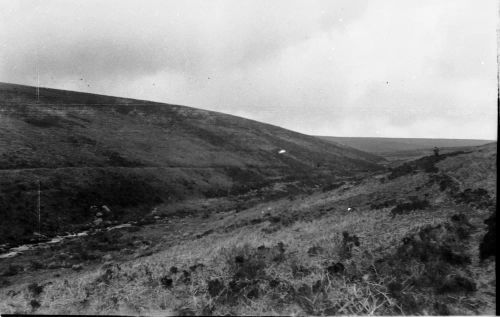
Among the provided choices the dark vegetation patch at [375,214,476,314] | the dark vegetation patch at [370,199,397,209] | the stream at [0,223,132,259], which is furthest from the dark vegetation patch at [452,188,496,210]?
the stream at [0,223,132,259]

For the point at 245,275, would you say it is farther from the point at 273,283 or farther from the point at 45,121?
the point at 45,121

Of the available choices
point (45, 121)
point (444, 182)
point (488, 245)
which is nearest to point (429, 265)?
point (488, 245)

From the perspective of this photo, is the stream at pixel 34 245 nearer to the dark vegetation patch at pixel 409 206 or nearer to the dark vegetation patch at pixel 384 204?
the dark vegetation patch at pixel 384 204

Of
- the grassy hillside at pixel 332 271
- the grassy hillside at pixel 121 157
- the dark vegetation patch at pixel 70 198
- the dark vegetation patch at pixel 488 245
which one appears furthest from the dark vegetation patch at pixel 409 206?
the grassy hillside at pixel 121 157

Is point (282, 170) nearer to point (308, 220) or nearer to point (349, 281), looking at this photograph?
point (308, 220)

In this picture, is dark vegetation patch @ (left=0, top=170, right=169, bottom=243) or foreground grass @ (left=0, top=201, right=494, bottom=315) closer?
foreground grass @ (left=0, top=201, right=494, bottom=315)

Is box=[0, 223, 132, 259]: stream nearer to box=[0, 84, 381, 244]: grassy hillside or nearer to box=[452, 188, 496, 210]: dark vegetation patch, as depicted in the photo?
box=[0, 84, 381, 244]: grassy hillside
